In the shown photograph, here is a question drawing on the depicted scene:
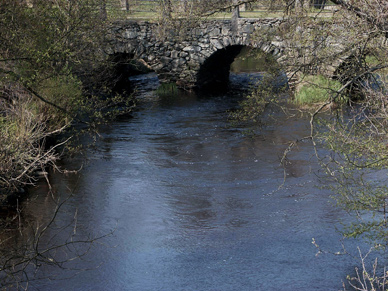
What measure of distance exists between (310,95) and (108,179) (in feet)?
26.0

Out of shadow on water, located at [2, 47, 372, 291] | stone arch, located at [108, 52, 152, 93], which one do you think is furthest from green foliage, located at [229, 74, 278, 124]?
stone arch, located at [108, 52, 152, 93]

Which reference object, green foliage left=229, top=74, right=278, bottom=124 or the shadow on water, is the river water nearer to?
the shadow on water

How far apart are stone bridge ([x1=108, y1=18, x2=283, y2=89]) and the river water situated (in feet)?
18.4

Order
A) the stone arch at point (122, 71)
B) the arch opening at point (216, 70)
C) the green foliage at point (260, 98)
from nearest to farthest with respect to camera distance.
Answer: the green foliage at point (260, 98) < the arch opening at point (216, 70) < the stone arch at point (122, 71)

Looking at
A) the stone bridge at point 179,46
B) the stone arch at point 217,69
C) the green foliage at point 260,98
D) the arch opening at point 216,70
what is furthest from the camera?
the arch opening at point 216,70

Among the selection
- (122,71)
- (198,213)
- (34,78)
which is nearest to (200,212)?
(198,213)

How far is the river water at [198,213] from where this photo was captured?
7770mm

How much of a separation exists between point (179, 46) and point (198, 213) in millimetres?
12339

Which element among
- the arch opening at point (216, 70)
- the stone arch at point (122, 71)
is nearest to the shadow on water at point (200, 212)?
the arch opening at point (216, 70)

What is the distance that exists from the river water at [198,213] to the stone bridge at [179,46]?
5612 mm

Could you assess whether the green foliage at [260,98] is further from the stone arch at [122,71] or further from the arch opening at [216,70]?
the stone arch at [122,71]

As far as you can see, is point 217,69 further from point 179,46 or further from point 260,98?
point 260,98

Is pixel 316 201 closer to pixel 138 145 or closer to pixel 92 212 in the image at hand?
pixel 92 212

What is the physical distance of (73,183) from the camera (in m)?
11.7
